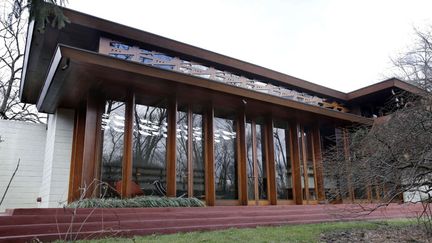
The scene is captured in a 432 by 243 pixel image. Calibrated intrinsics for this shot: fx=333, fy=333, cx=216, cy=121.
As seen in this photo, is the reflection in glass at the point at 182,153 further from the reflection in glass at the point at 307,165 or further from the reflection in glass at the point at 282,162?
the reflection in glass at the point at 307,165

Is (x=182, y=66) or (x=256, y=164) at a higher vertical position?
(x=182, y=66)

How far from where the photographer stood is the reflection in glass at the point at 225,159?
26.3 feet

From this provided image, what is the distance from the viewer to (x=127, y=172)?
6.70 m

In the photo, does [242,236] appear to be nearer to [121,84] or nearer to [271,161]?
[121,84]

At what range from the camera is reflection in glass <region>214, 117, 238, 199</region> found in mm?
8031

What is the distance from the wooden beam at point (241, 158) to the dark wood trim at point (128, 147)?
2859 millimetres

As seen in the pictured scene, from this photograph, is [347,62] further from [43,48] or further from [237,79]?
[43,48]

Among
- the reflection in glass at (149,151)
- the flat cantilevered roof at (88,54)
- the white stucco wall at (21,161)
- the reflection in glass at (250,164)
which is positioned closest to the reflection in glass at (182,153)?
the reflection in glass at (149,151)

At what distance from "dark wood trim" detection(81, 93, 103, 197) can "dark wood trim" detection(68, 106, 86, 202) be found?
1.12 m

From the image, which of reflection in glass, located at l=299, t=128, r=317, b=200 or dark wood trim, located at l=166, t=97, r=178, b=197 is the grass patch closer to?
dark wood trim, located at l=166, t=97, r=178, b=197

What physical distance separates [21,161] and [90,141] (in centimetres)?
398

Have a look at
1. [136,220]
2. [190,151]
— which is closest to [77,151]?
[190,151]

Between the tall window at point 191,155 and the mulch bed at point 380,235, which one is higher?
the tall window at point 191,155

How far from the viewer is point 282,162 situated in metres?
9.56
